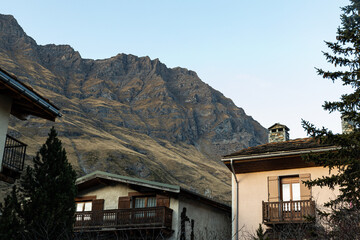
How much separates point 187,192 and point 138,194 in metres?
3.25

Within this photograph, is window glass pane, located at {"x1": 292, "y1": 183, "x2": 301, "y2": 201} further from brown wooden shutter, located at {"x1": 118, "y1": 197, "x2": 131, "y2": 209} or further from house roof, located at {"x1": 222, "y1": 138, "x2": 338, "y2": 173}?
brown wooden shutter, located at {"x1": 118, "y1": 197, "x2": 131, "y2": 209}

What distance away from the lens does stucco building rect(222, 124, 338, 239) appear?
72.0ft

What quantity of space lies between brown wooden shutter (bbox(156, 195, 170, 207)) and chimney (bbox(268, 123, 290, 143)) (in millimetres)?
6852

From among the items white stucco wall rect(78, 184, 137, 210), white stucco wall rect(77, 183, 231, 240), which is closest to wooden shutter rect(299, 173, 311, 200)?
white stucco wall rect(77, 183, 231, 240)

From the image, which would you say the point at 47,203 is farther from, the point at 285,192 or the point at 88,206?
the point at 88,206

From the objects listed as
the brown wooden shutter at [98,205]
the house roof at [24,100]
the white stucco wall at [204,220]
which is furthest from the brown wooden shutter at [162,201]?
the house roof at [24,100]

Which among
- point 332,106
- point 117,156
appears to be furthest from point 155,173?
point 332,106

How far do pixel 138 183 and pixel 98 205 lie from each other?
345 centimetres

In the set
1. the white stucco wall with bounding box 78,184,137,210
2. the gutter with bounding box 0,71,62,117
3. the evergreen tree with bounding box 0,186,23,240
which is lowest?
the evergreen tree with bounding box 0,186,23,240

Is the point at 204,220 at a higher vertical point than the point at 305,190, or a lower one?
lower

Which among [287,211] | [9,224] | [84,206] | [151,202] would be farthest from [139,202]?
[9,224]

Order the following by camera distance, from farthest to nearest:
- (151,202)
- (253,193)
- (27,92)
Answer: (151,202) → (253,193) → (27,92)

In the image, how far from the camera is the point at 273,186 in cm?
2330

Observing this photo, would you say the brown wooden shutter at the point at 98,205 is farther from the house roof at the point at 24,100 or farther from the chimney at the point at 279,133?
the house roof at the point at 24,100
